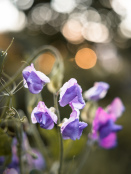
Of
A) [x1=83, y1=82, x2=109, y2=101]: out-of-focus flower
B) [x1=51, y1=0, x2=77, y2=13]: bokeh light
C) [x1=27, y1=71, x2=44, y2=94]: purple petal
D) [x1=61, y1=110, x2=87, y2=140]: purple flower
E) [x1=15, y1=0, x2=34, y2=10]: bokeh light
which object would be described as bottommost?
[x1=51, y1=0, x2=77, y2=13]: bokeh light

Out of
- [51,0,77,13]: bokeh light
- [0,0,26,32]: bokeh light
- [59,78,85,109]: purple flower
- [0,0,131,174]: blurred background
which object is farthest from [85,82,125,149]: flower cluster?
[51,0,77,13]: bokeh light

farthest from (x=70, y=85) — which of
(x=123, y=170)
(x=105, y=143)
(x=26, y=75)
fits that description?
(x=123, y=170)

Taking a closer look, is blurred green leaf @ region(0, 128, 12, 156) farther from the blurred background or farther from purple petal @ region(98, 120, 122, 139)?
the blurred background

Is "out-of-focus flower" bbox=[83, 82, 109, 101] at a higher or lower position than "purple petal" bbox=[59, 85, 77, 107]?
lower

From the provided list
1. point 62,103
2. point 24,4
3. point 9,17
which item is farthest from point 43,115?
point 24,4

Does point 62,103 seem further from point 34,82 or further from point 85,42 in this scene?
point 85,42

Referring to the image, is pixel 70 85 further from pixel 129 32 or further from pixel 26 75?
pixel 129 32

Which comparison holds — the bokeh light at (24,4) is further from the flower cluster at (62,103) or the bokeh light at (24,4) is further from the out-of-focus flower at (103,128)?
the flower cluster at (62,103)

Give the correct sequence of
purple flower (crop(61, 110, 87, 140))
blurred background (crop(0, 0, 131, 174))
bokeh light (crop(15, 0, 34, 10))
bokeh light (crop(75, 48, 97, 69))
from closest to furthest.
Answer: purple flower (crop(61, 110, 87, 140)) < blurred background (crop(0, 0, 131, 174)) < bokeh light (crop(75, 48, 97, 69)) < bokeh light (crop(15, 0, 34, 10))
